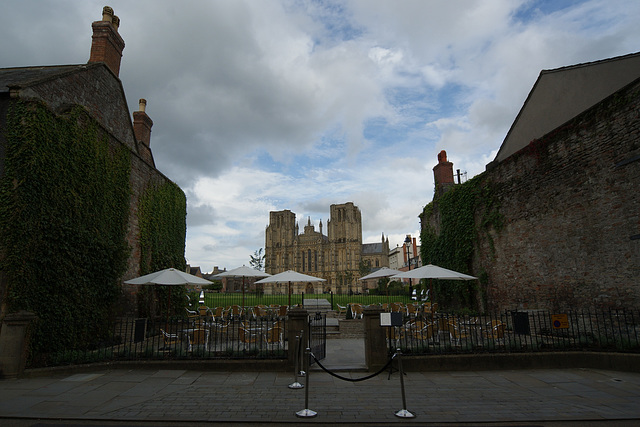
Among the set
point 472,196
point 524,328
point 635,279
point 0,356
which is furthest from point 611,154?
point 0,356

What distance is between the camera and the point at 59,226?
9305 mm

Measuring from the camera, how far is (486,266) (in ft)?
52.9

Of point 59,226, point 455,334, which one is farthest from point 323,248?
point 59,226

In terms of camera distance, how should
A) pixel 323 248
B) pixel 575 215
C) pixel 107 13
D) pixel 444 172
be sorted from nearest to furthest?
pixel 575 215 → pixel 107 13 → pixel 444 172 → pixel 323 248

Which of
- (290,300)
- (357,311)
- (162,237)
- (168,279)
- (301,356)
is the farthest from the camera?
(290,300)

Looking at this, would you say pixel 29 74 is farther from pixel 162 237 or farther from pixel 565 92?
pixel 565 92

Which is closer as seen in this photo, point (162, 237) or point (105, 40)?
point (105, 40)

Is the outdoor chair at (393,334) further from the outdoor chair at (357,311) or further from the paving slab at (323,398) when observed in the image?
the outdoor chair at (357,311)

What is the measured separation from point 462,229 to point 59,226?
16.3 meters

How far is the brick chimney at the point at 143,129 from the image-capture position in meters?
17.1

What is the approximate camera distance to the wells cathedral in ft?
296

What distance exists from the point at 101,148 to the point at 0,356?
6523 mm

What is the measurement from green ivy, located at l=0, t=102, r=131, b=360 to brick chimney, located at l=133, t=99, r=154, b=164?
18.5ft

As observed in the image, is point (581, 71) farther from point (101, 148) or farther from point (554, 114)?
→ point (101, 148)
